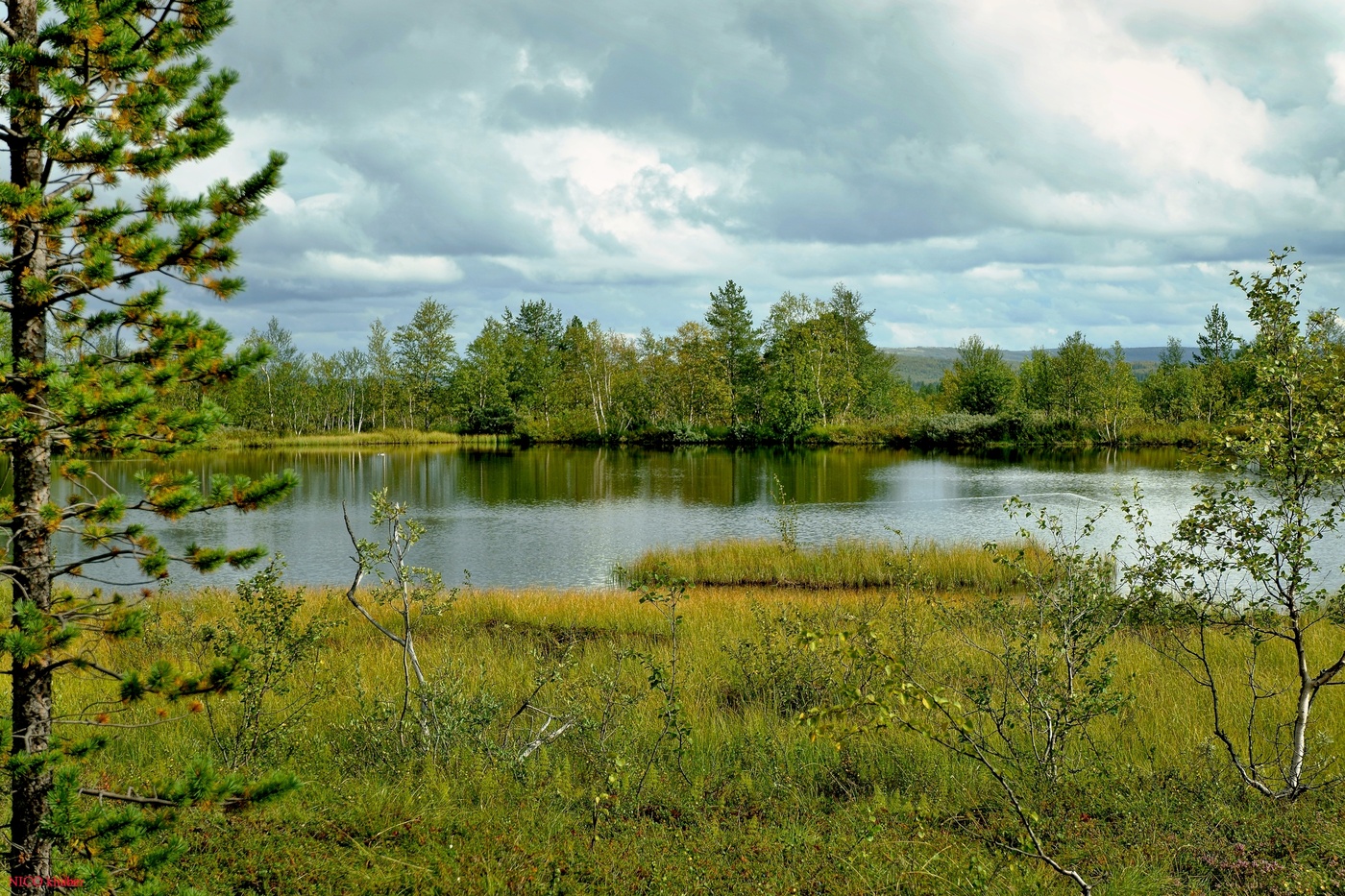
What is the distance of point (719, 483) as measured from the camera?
143 ft

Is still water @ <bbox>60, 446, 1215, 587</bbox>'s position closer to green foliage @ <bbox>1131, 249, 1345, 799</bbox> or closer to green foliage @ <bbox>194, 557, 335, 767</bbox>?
green foliage @ <bbox>194, 557, 335, 767</bbox>

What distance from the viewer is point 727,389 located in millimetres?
78438

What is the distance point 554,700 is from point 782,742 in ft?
7.90

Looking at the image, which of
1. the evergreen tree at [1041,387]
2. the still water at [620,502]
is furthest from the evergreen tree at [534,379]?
the evergreen tree at [1041,387]

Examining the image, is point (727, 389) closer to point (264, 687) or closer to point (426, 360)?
point (426, 360)

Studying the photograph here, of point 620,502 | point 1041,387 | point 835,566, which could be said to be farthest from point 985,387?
point 835,566

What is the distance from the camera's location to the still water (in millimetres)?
24266

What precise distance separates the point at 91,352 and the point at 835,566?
1724 centimetres

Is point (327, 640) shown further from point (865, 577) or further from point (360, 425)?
point (360, 425)

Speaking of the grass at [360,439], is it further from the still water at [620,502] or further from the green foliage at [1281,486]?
the green foliage at [1281,486]

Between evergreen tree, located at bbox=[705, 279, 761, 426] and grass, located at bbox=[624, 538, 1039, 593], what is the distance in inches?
2298

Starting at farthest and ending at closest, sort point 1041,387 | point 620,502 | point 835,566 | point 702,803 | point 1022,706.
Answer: point 1041,387, point 620,502, point 835,566, point 1022,706, point 702,803

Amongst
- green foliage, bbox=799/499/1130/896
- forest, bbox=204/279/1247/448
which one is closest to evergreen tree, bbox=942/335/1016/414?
forest, bbox=204/279/1247/448

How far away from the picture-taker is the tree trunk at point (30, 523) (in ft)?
12.3
